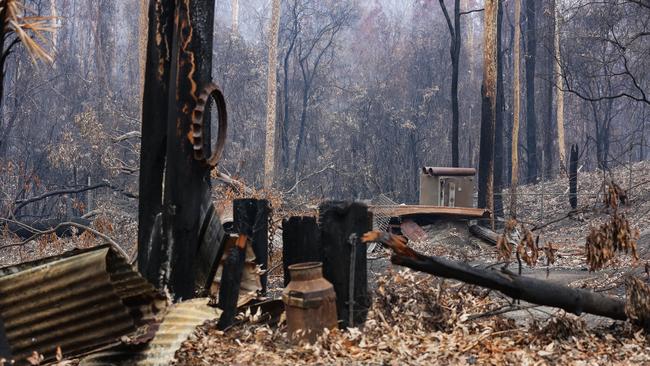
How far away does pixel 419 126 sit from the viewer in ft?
121

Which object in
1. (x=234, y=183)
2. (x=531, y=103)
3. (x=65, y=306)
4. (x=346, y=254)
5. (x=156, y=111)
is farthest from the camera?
(x=531, y=103)

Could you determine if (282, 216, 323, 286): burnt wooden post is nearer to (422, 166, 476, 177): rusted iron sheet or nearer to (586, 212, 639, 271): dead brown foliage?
(586, 212, 639, 271): dead brown foliage

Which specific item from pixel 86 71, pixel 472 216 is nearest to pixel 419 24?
pixel 86 71

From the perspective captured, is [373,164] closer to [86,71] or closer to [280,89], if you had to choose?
[280,89]

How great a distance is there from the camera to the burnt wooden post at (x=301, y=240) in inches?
274

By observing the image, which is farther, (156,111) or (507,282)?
(156,111)

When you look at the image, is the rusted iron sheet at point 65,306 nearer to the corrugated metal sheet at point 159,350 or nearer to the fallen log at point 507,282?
the corrugated metal sheet at point 159,350

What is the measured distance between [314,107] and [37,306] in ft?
111

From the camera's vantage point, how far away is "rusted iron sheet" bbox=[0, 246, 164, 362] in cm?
470

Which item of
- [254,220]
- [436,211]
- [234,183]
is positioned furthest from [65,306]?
[436,211]

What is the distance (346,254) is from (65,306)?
8.60 feet

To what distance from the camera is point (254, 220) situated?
8.11 metres

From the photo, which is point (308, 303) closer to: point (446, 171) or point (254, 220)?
point (254, 220)

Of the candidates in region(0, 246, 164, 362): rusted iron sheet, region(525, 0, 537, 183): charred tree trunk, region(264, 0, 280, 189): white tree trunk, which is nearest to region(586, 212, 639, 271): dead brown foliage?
region(0, 246, 164, 362): rusted iron sheet
